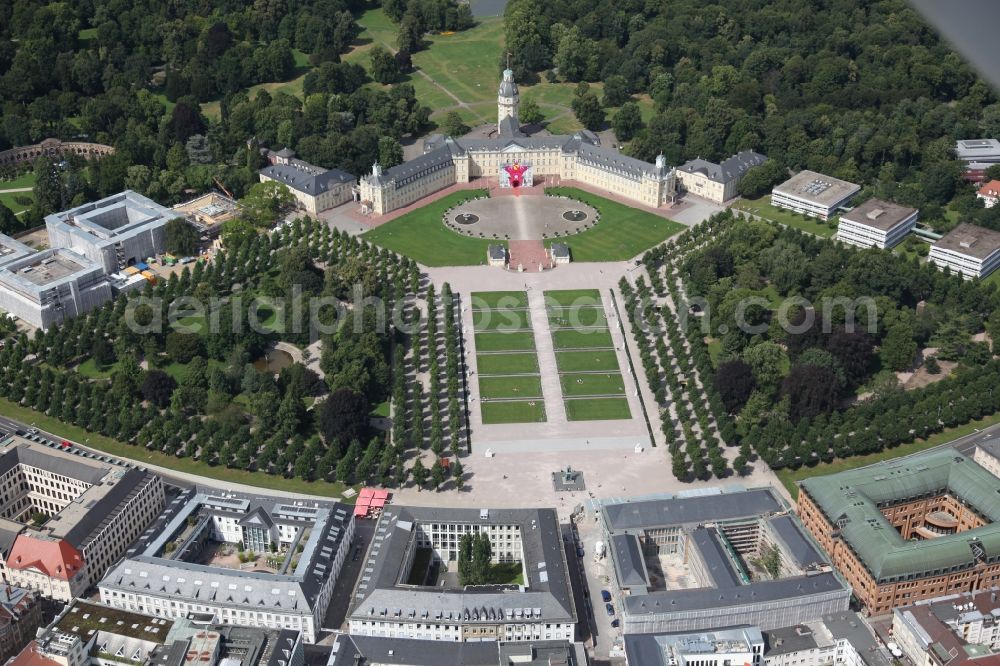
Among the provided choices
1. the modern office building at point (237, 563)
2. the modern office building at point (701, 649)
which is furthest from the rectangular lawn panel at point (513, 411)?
the modern office building at point (701, 649)

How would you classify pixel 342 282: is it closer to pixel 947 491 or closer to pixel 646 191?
pixel 646 191

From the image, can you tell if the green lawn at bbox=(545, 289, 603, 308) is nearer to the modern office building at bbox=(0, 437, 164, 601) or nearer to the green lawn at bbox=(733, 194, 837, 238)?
the green lawn at bbox=(733, 194, 837, 238)

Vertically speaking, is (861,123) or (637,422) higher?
(861,123)

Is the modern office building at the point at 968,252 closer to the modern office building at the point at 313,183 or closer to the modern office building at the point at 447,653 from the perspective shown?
the modern office building at the point at 447,653

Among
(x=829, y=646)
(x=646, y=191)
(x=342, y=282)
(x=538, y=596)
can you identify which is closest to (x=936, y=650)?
(x=829, y=646)

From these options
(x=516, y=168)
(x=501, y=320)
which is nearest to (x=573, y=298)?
(x=501, y=320)
